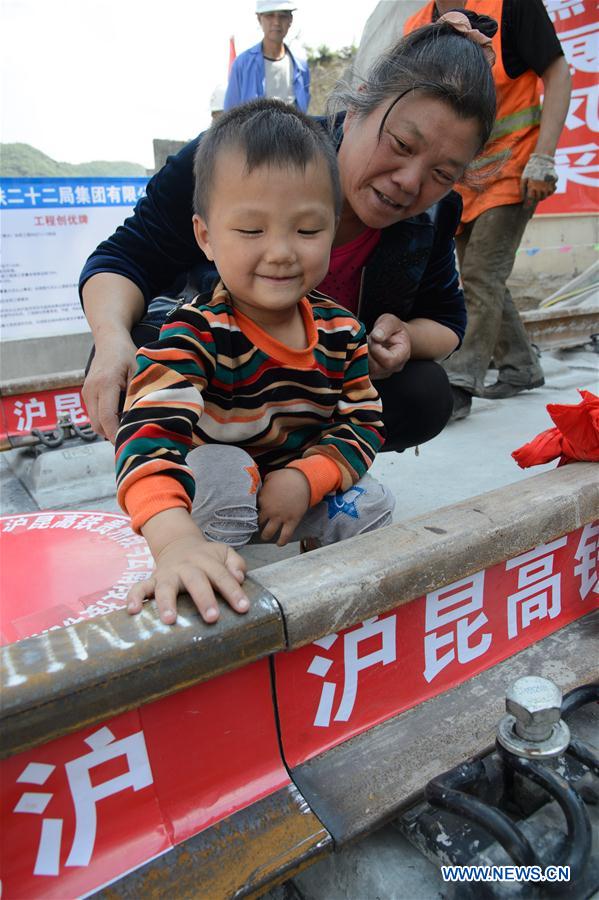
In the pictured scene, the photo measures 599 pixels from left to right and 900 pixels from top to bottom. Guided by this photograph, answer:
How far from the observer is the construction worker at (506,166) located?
8.93ft

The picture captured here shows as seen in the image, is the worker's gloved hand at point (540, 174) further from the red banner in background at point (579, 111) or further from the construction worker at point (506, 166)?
the red banner in background at point (579, 111)

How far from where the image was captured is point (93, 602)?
147 cm

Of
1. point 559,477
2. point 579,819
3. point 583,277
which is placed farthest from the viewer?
point 583,277

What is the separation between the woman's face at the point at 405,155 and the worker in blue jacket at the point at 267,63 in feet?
9.02

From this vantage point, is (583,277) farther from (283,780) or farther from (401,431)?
(283,780)

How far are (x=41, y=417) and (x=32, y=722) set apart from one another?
7.83 feet

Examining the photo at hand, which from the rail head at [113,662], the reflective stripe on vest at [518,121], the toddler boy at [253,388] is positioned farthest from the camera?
the reflective stripe on vest at [518,121]

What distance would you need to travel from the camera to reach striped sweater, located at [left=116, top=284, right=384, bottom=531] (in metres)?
1.04

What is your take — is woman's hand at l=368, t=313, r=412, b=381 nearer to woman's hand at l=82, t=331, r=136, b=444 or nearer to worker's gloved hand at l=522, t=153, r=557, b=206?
woman's hand at l=82, t=331, r=136, b=444

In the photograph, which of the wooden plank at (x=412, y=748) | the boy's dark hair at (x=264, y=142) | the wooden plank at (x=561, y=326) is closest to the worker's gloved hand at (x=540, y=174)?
the wooden plank at (x=561, y=326)

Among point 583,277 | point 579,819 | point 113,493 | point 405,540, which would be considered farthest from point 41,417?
point 583,277

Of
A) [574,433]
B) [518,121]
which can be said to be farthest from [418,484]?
[518,121]

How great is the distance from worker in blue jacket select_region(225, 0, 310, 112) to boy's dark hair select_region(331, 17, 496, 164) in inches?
103

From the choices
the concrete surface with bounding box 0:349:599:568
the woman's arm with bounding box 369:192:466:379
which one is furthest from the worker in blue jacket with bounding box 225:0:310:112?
the woman's arm with bounding box 369:192:466:379
